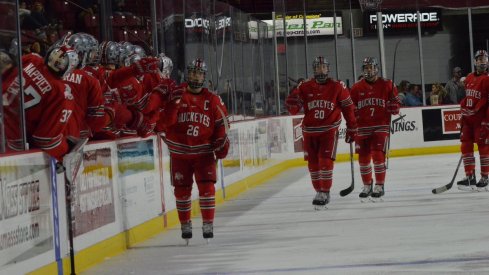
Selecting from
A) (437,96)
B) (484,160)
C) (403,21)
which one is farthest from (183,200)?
(403,21)

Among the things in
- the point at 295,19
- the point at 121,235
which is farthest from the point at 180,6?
the point at 295,19

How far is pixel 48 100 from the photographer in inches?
270

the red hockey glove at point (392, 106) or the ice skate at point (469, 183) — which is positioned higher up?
the red hockey glove at point (392, 106)

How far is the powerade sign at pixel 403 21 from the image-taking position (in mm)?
20312

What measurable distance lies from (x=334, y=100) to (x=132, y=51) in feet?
8.02

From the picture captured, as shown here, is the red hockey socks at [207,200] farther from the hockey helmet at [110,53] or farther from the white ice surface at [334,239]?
the hockey helmet at [110,53]

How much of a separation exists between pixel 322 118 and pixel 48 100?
432cm

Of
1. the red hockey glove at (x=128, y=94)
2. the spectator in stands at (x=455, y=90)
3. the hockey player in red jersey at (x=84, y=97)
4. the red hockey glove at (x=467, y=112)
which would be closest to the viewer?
the hockey player in red jersey at (x=84, y=97)

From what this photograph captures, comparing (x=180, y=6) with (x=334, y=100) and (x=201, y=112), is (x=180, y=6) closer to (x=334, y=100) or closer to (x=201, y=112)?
(x=334, y=100)

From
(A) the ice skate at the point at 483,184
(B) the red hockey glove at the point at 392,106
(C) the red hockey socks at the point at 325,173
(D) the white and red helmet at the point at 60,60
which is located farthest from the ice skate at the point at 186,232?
(A) the ice skate at the point at 483,184

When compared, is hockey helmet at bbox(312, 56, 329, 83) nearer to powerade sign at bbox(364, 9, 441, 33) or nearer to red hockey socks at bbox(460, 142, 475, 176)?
red hockey socks at bbox(460, 142, 475, 176)

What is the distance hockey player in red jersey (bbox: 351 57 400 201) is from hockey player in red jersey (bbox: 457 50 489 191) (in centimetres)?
94

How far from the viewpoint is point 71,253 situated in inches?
255

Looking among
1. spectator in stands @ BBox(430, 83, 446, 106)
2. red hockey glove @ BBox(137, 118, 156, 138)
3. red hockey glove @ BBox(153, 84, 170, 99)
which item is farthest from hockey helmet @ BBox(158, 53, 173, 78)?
spectator in stands @ BBox(430, 83, 446, 106)
